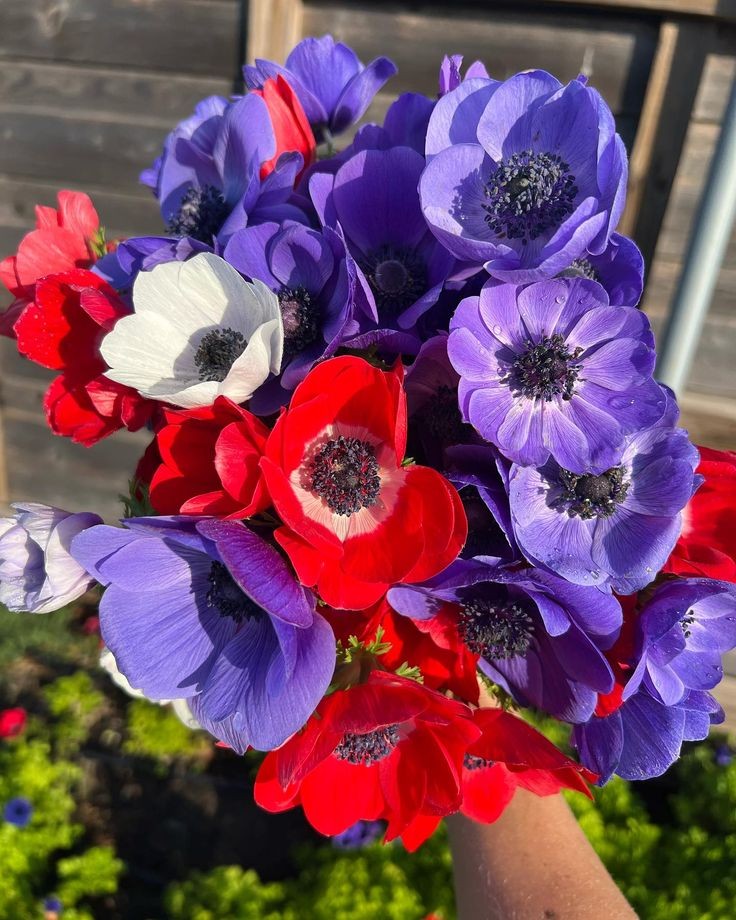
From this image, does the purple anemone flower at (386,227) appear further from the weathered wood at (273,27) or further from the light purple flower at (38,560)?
the weathered wood at (273,27)

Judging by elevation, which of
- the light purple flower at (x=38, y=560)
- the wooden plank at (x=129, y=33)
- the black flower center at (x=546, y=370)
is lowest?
the light purple flower at (x=38, y=560)

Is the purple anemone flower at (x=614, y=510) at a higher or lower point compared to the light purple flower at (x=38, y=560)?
higher

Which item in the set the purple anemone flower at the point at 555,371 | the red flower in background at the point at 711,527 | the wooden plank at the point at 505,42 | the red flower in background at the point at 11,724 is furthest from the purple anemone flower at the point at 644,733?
the red flower in background at the point at 11,724

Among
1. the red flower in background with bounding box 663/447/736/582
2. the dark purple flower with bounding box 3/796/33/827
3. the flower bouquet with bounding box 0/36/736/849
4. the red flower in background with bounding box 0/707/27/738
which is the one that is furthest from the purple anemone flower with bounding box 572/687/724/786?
the red flower in background with bounding box 0/707/27/738

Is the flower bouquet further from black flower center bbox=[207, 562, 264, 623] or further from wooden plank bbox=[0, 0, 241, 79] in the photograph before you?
wooden plank bbox=[0, 0, 241, 79]

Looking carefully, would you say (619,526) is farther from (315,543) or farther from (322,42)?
(322,42)

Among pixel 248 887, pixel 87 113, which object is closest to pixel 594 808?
pixel 248 887
